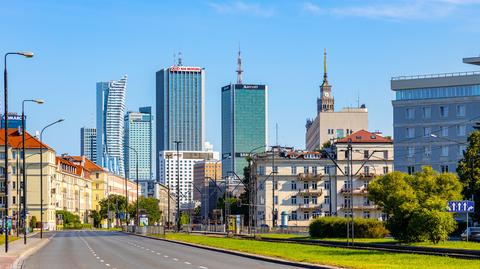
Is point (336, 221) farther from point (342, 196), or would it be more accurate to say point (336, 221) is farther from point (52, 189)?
point (52, 189)

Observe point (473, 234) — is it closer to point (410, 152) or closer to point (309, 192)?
point (410, 152)

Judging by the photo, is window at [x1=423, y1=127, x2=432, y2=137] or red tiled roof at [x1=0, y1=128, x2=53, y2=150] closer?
window at [x1=423, y1=127, x2=432, y2=137]

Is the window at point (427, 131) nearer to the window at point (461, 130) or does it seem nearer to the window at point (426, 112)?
the window at point (426, 112)

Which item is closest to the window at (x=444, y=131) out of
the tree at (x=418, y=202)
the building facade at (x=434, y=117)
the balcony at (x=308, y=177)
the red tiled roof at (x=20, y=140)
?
the building facade at (x=434, y=117)

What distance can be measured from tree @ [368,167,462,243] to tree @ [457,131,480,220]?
0.95 metres

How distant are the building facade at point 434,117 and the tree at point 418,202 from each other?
31.8m

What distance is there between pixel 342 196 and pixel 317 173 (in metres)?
6.25

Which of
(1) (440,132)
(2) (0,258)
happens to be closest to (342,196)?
(1) (440,132)

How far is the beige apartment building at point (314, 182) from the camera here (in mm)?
149375

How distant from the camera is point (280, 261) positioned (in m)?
42.3

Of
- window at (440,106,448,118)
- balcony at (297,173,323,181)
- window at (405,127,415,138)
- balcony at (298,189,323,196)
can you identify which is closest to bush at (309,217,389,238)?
window at (405,127,415,138)

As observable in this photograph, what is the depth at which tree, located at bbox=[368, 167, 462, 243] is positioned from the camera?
6347cm

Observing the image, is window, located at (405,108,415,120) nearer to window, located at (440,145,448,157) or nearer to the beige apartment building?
window, located at (440,145,448,157)

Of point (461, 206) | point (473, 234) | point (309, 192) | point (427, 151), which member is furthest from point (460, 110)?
point (461, 206)
